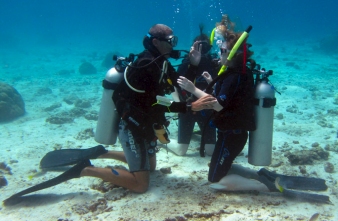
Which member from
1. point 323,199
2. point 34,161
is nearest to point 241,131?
point 323,199

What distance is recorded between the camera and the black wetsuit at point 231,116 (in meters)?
3.65

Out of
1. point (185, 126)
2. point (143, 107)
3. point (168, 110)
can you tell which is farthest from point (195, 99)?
point (143, 107)

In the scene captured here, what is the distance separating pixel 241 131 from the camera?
409cm

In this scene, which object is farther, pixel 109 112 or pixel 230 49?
pixel 109 112

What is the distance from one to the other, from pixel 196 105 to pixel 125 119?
1297 mm

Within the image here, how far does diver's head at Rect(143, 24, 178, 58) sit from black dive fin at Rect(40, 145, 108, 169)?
2.52m

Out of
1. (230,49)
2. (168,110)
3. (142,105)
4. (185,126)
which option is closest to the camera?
(230,49)

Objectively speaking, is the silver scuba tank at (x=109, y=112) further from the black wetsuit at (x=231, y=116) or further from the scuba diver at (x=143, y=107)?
the black wetsuit at (x=231, y=116)

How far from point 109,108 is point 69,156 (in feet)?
5.44

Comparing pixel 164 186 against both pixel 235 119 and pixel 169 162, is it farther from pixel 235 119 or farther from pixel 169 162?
pixel 235 119

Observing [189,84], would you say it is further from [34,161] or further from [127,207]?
[34,161]

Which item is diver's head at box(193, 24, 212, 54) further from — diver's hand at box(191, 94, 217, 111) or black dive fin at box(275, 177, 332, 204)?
black dive fin at box(275, 177, 332, 204)

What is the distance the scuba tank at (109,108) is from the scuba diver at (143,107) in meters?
0.33

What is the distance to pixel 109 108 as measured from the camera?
4.61 meters
